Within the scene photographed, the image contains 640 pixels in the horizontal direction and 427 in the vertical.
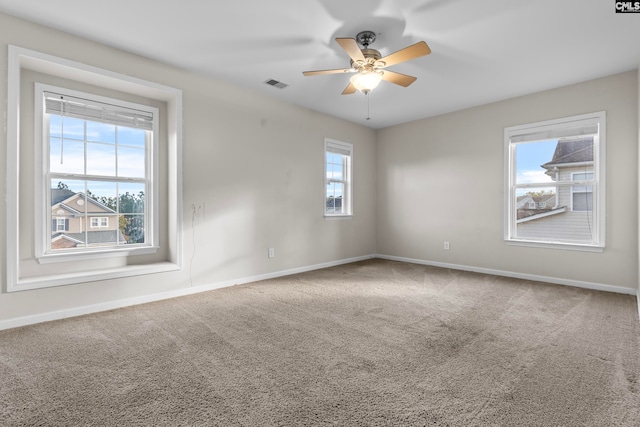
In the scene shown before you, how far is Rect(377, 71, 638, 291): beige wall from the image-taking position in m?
3.77

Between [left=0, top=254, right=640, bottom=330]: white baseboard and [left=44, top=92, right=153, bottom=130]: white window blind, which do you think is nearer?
[left=0, top=254, right=640, bottom=330]: white baseboard

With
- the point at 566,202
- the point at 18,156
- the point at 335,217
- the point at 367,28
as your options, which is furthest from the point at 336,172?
the point at 18,156

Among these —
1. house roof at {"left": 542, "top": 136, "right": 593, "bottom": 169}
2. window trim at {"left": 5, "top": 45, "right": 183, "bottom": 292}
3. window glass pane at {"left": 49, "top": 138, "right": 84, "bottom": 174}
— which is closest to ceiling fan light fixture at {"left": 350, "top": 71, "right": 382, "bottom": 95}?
window trim at {"left": 5, "top": 45, "right": 183, "bottom": 292}

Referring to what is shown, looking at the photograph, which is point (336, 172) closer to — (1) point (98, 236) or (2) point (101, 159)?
(2) point (101, 159)

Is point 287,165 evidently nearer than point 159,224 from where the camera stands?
No

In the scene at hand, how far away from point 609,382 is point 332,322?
187 centimetres

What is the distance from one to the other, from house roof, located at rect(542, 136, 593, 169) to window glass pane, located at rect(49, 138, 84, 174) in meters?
5.77

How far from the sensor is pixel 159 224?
380 cm

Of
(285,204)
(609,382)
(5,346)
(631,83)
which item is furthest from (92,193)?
(631,83)

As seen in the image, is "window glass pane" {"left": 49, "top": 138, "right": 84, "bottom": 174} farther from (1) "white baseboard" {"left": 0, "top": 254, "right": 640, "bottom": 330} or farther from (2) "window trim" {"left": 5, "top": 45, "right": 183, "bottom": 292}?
(1) "white baseboard" {"left": 0, "top": 254, "right": 640, "bottom": 330}

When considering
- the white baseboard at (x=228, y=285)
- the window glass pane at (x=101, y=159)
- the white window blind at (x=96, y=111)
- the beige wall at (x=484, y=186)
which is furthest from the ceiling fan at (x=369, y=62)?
the white baseboard at (x=228, y=285)

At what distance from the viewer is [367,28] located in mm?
2844

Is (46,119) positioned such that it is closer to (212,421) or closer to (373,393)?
(212,421)

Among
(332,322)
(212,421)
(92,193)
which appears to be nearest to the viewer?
(212,421)
